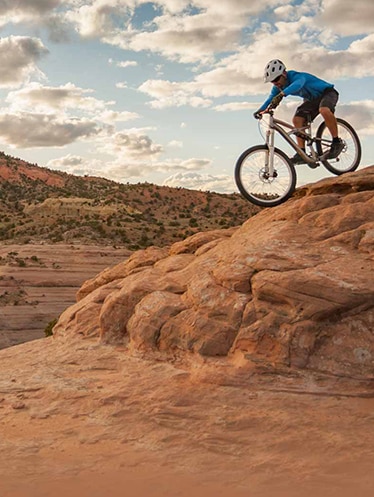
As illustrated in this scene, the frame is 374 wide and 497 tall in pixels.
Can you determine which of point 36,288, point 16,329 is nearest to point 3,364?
point 16,329

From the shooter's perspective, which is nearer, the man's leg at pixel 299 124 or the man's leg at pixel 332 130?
the man's leg at pixel 332 130

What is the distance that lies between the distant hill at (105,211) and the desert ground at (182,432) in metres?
32.6

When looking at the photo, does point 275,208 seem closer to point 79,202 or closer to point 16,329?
point 16,329

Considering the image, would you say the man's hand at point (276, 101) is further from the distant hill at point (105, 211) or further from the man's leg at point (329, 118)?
the distant hill at point (105, 211)

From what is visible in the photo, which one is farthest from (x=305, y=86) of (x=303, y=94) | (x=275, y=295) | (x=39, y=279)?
(x=39, y=279)

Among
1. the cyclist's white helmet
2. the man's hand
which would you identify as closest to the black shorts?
the man's hand

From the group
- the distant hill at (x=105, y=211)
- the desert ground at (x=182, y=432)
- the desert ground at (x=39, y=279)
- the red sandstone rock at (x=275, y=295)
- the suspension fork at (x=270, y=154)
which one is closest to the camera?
the desert ground at (x=182, y=432)

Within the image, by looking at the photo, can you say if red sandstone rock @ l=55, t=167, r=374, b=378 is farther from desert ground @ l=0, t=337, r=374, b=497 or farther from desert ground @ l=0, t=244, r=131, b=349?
desert ground @ l=0, t=244, r=131, b=349

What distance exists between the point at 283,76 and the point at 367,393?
561cm

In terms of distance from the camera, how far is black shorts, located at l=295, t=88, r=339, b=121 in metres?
10.0

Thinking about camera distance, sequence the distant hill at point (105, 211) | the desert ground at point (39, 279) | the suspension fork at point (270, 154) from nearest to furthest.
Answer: the suspension fork at point (270, 154), the desert ground at point (39, 279), the distant hill at point (105, 211)

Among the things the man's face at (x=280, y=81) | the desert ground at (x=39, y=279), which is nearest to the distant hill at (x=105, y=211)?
the desert ground at (x=39, y=279)

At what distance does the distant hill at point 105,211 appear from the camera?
44969 millimetres

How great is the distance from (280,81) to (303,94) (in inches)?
18.9
